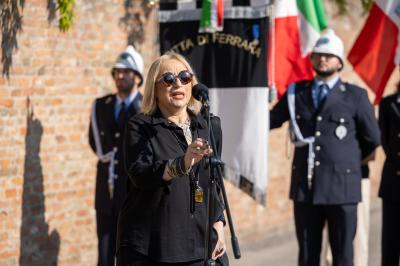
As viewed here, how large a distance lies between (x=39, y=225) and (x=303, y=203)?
89.3 inches

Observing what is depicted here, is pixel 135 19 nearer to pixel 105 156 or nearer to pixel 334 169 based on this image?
pixel 105 156

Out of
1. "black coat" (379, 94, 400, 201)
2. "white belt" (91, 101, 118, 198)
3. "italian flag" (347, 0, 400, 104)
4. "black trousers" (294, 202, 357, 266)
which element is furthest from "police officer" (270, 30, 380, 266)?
"white belt" (91, 101, 118, 198)

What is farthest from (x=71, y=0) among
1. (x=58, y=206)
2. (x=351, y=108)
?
(x=351, y=108)

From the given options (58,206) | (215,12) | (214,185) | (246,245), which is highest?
(215,12)

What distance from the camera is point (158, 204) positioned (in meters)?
5.11

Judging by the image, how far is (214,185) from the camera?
4926 mm

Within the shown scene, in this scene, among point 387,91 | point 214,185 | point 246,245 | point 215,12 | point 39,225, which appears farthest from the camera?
point 387,91

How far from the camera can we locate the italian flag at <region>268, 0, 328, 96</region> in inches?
333

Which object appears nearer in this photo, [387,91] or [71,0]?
[71,0]

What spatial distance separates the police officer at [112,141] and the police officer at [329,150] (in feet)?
4.51

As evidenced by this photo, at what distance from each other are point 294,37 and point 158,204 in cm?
381

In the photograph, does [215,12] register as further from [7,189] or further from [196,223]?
[196,223]

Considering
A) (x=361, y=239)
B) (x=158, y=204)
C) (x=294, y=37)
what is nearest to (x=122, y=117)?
(x=294, y=37)

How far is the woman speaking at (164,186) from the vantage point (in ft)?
16.7
